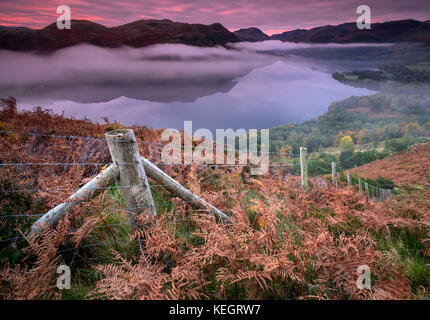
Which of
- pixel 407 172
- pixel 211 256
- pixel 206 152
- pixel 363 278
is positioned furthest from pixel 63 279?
pixel 407 172

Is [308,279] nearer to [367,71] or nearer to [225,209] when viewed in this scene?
[225,209]

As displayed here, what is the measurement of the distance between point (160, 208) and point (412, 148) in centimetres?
4944

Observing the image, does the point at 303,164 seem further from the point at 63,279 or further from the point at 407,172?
the point at 407,172

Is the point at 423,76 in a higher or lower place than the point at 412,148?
higher

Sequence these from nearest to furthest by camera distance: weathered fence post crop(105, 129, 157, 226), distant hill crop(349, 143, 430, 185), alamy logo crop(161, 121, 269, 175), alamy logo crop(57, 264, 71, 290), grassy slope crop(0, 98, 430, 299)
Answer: grassy slope crop(0, 98, 430, 299), alamy logo crop(57, 264, 71, 290), weathered fence post crop(105, 129, 157, 226), alamy logo crop(161, 121, 269, 175), distant hill crop(349, 143, 430, 185)

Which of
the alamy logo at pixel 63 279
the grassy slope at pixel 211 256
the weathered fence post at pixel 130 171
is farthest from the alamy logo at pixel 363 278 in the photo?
the alamy logo at pixel 63 279

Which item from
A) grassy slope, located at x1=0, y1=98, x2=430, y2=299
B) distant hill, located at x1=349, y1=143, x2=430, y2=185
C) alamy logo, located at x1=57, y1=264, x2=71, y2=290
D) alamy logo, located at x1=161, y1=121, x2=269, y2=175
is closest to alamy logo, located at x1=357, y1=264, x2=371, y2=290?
grassy slope, located at x1=0, y1=98, x2=430, y2=299

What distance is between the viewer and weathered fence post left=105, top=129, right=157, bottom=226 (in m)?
2.94

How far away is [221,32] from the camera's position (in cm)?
3419

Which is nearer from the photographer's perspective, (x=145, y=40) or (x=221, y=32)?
(x=145, y=40)

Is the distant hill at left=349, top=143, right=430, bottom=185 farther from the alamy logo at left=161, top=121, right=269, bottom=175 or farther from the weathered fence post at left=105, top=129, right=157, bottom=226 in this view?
the weathered fence post at left=105, top=129, right=157, bottom=226

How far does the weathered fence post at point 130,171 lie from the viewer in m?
2.94

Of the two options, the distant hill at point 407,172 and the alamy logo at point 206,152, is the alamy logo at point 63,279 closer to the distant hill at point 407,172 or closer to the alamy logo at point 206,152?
the alamy logo at point 206,152
